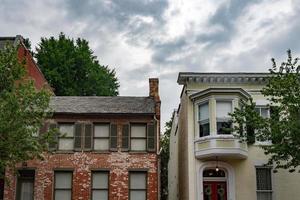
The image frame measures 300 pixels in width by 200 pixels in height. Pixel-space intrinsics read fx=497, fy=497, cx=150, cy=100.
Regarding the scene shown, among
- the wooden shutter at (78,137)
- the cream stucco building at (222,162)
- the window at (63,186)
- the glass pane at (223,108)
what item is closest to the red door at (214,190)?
the cream stucco building at (222,162)

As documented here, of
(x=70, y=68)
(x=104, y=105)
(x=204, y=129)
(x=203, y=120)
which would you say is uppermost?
(x=70, y=68)

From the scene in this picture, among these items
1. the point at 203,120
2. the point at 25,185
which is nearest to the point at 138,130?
the point at 203,120

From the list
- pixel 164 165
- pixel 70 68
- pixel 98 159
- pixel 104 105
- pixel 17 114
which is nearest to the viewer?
pixel 17 114

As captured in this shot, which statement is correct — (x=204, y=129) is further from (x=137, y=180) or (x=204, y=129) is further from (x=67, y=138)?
(x=67, y=138)

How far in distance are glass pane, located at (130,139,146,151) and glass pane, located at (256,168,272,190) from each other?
21.7ft

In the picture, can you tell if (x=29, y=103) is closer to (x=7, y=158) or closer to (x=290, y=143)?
(x=7, y=158)

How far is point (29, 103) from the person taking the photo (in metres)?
22.0

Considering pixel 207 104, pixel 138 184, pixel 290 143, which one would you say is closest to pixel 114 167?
pixel 138 184

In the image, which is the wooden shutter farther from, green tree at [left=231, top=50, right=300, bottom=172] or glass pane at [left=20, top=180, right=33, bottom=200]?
green tree at [left=231, top=50, right=300, bottom=172]

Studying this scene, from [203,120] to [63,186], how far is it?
8.78m

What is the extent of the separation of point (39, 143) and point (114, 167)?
6.76 meters

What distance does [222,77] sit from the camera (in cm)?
2822

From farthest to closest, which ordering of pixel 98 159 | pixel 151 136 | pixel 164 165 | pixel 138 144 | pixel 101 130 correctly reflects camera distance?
pixel 164 165
pixel 101 130
pixel 138 144
pixel 151 136
pixel 98 159

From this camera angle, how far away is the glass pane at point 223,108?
27.4 metres
